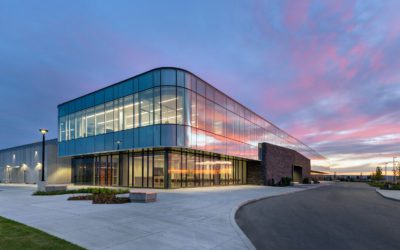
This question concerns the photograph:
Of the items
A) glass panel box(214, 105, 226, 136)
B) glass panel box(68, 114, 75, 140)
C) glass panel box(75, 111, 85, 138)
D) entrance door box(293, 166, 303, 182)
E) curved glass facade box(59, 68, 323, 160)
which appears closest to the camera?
curved glass facade box(59, 68, 323, 160)

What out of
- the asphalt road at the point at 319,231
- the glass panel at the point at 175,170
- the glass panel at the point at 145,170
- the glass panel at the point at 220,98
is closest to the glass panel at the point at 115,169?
the glass panel at the point at 145,170

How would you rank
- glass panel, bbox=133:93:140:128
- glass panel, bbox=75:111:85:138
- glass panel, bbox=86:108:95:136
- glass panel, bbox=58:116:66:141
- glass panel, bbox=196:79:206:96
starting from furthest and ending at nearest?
glass panel, bbox=58:116:66:141, glass panel, bbox=75:111:85:138, glass panel, bbox=86:108:95:136, glass panel, bbox=196:79:206:96, glass panel, bbox=133:93:140:128

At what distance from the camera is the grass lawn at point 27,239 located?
7.04m

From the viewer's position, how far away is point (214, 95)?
3550cm

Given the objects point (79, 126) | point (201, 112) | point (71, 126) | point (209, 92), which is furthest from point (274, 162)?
point (71, 126)

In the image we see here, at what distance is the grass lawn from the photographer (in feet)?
23.1

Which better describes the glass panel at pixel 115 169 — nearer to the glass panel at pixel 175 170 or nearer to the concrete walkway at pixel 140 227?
the glass panel at pixel 175 170

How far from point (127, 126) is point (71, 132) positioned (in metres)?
12.4

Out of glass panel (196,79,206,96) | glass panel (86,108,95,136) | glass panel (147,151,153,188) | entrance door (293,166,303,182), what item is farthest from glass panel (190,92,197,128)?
entrance door (293,166,303,182)

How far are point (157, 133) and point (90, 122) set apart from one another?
499 inches

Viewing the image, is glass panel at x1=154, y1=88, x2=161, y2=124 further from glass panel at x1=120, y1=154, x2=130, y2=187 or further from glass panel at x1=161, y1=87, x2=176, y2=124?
glass panel at x1=120, y1=154, x2=130, y2=187

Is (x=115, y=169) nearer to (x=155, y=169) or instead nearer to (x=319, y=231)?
→ (x=155, y=169)

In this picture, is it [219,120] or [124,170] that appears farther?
[219,120]

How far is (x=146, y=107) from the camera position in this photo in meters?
30.1
